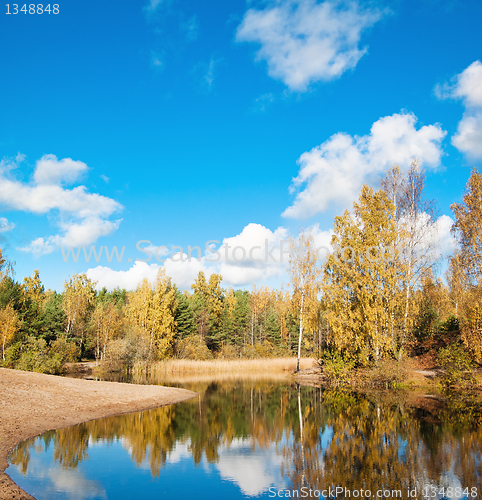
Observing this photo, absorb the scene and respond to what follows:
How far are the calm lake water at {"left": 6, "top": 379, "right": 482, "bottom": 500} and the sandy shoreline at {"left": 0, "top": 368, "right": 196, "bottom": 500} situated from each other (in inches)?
31.4

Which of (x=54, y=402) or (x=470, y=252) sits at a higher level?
(x=470, y=252)

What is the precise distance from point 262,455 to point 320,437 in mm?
3072

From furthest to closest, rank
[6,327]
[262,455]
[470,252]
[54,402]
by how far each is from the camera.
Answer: [6,327]
[470,252]
[54,402]
[262,455]

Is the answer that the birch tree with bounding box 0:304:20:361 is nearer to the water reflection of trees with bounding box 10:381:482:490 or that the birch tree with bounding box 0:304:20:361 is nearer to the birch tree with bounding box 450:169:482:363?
the water reflection of trees with bounding box 10:381:482:490

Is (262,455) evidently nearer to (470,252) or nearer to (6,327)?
(470,252)

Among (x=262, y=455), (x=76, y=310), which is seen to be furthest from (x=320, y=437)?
(x=76, y=310)

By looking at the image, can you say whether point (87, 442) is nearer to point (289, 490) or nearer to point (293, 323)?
point (289, 490)

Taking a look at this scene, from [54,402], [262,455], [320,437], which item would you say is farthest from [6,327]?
[320,437]

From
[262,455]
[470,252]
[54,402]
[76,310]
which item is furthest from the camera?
[76,310]

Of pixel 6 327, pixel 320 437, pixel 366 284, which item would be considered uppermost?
pixel 366 284

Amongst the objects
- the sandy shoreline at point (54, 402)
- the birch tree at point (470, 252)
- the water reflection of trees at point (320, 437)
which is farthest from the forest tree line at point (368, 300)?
the sandy shoreline at point (54, 402)

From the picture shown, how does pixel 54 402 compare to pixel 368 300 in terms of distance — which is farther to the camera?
pixel 368 300

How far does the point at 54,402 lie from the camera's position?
1791cm

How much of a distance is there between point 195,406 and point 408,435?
1180cm
